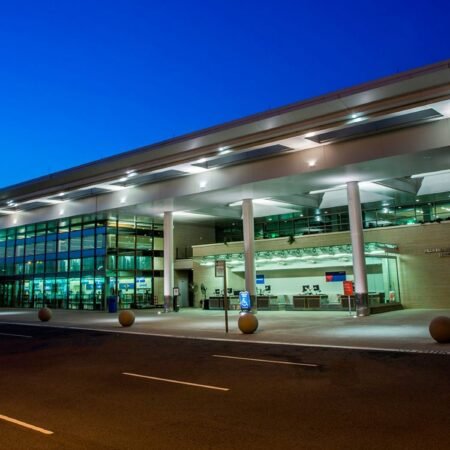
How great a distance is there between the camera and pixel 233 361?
1110 cm

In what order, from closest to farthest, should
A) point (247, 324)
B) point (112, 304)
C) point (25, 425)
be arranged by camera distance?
point (25, 425) < point (247, 324) < point (112, 304)

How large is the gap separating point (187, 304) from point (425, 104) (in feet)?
94.1

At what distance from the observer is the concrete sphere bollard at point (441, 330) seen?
1302 cm

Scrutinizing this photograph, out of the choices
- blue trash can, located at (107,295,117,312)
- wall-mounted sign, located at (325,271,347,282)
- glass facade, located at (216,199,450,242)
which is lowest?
blue trash can, located at (107,295,117,312)

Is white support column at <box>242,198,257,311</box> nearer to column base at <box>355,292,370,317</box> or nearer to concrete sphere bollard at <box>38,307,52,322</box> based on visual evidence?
column base at <box>355,292,370,317</box>

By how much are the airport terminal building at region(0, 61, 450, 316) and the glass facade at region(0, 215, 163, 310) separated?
12 cm

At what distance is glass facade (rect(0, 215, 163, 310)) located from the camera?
37562 mm

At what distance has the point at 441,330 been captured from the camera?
13.0 m

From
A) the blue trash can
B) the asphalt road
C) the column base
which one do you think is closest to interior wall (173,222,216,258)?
the blue trash can

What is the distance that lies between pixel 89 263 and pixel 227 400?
33.0 meters

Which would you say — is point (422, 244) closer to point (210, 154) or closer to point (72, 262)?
point (210, 154)

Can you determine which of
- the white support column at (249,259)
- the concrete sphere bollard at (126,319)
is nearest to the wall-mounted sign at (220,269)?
the concrete sphere bollard at (126,319)

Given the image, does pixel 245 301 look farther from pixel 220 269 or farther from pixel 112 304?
pixel 112 304

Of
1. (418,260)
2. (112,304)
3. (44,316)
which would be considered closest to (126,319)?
(44,316)
